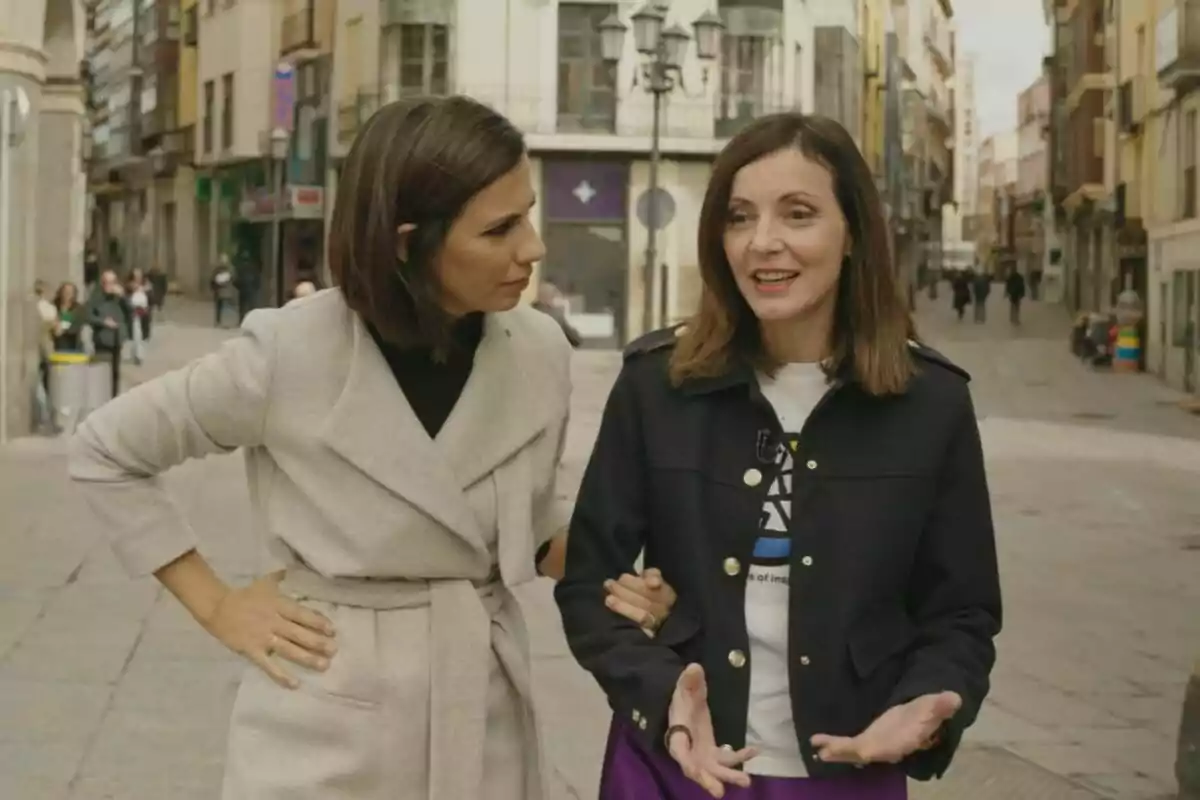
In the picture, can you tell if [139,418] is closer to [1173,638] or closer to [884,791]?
[884,791]

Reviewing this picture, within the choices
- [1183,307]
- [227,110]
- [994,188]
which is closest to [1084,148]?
[1183,307]

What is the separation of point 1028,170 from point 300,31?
7460 centimetres

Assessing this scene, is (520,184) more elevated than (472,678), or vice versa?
(520,184)

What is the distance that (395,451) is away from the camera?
2438 millimetres

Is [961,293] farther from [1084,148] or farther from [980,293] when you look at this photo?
[1084,148]

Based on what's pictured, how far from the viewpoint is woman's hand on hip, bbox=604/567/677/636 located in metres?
2.34

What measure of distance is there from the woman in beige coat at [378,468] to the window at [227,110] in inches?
1777

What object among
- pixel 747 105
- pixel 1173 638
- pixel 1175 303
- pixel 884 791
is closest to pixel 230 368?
pixel 884 791

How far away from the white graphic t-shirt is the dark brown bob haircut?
21.0 inches

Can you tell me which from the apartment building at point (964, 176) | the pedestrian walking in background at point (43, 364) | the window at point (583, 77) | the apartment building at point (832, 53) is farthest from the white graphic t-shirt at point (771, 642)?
the apartment building at point (964, 176)

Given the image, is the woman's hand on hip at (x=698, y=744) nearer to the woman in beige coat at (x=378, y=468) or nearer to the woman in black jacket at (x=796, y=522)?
the woman in black jacket at (x=796, y=522)

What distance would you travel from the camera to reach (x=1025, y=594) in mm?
9320

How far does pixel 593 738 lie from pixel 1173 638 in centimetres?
343

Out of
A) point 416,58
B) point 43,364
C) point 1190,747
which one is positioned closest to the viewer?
point 1190,747
